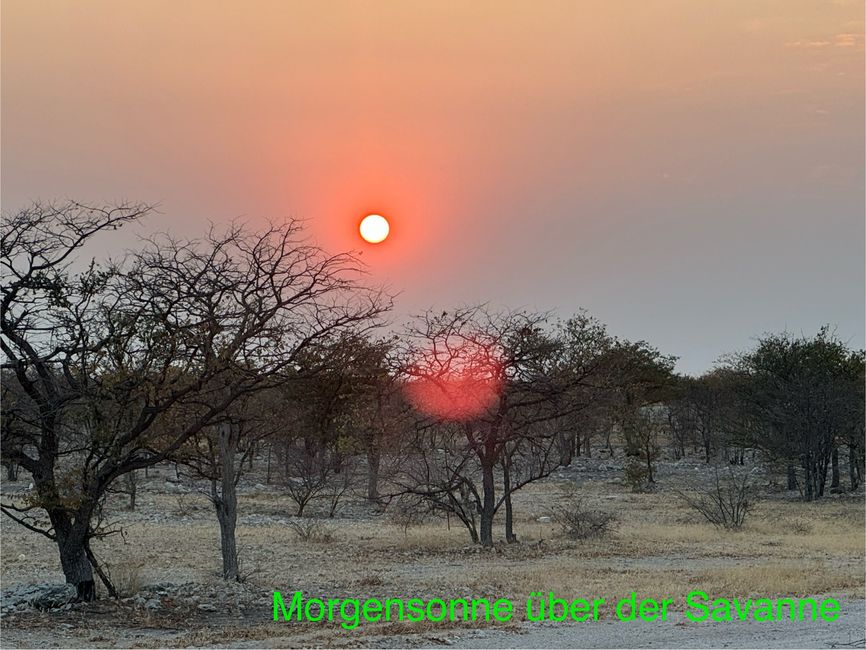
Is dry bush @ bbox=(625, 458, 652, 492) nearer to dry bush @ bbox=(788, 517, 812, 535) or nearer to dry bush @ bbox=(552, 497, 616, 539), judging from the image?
dry bush @ bbox=(788, 517, 812, 535)

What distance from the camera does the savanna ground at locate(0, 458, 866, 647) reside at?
1031 cm

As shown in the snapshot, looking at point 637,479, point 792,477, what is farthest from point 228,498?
point 792,477

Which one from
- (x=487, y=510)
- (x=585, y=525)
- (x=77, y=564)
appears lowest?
(x=585, y=525)

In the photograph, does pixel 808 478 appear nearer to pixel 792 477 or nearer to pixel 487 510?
pixel 792 477

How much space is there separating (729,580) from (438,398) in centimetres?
830

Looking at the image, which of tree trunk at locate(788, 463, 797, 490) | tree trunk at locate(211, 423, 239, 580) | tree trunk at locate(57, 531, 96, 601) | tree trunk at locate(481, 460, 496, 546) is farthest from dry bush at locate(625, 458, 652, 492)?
tree trunk at locate(57, 531, 96, 601)

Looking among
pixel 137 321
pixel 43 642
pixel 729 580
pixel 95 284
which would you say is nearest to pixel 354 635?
pixel 43 642

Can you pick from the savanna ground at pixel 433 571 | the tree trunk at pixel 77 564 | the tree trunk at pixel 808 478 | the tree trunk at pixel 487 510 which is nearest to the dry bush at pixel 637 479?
the savanna ground at pixel 433 571

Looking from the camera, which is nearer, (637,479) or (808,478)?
(808,478)

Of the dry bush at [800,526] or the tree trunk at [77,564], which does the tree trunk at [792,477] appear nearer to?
the dry bush at [800,526]

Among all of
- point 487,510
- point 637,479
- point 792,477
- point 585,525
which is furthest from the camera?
point 792,477

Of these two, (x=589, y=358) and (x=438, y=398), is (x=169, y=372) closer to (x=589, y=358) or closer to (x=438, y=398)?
(x=438, y=398)

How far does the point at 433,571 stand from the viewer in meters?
18.3

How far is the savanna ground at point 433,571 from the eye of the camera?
33.8 ft
